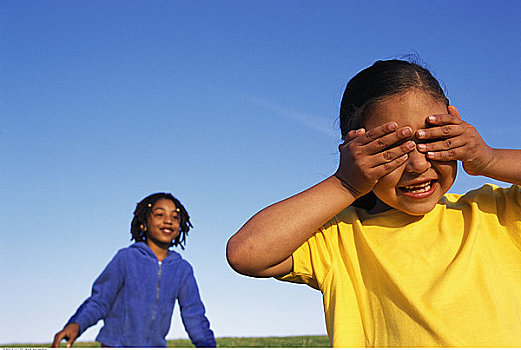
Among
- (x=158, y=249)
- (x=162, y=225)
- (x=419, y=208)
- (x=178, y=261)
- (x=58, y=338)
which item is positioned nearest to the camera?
(x=419, y=208)

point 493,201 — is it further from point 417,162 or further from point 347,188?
point 347,188

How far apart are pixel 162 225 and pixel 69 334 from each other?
6.57 feet

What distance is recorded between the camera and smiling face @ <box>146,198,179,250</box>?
6.86 meters

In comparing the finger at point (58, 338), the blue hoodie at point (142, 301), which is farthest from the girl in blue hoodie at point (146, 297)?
the finger at point (58, 338)

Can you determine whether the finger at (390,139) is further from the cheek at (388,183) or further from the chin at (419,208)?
the chin at (419,208)

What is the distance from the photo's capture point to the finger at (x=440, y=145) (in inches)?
77.6

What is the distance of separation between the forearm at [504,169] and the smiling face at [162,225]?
17.2ft

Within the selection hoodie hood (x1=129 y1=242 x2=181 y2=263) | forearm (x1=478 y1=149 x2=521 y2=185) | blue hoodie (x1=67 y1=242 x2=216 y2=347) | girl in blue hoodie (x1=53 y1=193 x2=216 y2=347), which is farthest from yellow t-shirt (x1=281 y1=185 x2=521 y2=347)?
hoodie hood (x1=129 y1=242 x2=181 y2=263)

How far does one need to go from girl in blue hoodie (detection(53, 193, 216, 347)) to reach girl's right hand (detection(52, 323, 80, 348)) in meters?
0.06

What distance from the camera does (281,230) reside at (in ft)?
6.68

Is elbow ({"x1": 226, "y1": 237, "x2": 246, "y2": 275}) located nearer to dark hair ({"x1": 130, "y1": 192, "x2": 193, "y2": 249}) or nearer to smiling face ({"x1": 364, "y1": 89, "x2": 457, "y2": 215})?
smiling face ({"x1": 364, "y1": 89, "x2": 457, "y2": 215})

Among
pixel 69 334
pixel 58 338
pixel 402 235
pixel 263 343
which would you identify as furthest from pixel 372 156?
pixel 263 343

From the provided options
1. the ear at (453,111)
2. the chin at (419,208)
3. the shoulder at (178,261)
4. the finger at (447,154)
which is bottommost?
the chin at (419,208)

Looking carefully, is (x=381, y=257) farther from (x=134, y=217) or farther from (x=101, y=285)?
(x=134, y=217)
